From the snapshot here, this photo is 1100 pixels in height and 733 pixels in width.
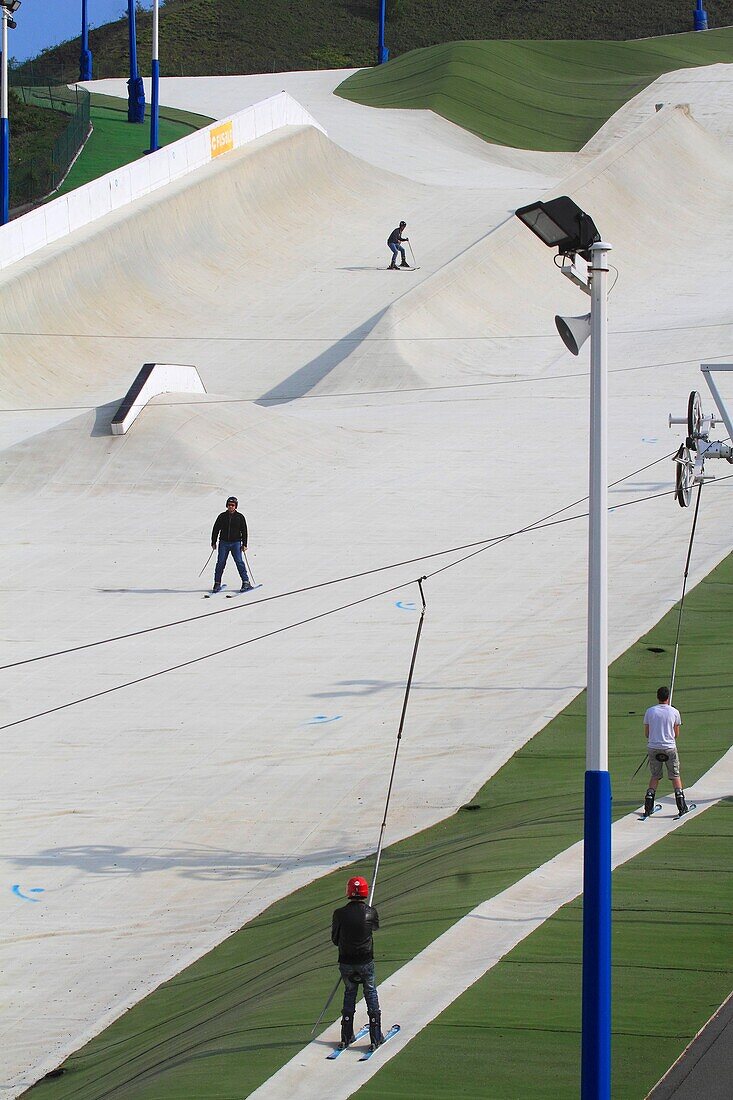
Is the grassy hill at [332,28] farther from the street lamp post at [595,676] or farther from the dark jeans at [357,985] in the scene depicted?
the dark jeans at [357,985]

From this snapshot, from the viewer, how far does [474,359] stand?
1292 inches

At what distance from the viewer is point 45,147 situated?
45.6 m

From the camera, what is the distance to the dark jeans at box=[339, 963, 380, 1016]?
8844 mm

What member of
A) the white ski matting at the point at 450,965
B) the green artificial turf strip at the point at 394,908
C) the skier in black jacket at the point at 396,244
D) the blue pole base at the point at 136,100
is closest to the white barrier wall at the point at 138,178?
the skier in black jacket at the point at 396,244

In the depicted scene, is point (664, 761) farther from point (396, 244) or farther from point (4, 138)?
point (4, 138)

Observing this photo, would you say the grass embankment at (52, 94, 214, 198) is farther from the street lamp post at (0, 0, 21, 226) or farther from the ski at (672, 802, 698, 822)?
the ski at (672, 802, 698, 822)

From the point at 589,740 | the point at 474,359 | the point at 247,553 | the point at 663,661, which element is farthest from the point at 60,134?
the point at 589,740

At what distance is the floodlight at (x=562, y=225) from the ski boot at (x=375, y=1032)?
4.48 metres

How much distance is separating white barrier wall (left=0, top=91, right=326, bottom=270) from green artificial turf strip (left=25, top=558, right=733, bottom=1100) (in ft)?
73.3

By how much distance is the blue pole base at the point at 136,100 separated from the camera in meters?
51.7

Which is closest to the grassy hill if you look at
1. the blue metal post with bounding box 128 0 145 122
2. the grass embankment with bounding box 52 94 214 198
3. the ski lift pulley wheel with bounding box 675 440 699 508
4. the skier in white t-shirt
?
the grass embankment with bounding box 52 94 214 198

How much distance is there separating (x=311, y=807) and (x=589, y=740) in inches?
263

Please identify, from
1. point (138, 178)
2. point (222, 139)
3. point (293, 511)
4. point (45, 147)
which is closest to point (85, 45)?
point (45, 147)

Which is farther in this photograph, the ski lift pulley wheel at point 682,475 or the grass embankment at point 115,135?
the grass embankment at point 115,135
